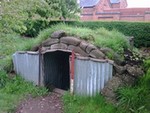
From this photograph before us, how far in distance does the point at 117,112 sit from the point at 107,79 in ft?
3.72

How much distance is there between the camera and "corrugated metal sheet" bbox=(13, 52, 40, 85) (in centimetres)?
869

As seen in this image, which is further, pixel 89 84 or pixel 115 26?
pixel 115 26

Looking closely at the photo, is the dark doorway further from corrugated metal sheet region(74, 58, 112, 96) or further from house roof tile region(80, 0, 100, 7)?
house roof tile region(80, 0, 100, 7)

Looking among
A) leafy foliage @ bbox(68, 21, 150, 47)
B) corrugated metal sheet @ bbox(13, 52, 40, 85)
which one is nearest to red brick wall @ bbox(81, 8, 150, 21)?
leafy foliage @ bbox(68, 21, 150, 47)

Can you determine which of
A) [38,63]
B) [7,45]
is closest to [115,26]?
[38,63]

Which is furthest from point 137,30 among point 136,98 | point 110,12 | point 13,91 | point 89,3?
point 89,3

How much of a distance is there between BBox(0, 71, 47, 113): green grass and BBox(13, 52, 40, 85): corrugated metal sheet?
236 mm

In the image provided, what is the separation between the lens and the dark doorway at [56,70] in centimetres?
886

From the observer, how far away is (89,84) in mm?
7242

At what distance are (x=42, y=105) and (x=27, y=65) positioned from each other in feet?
6.69

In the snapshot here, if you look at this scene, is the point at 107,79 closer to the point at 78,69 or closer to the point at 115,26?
the point at 78,69

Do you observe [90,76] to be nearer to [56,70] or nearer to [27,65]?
[56,70]

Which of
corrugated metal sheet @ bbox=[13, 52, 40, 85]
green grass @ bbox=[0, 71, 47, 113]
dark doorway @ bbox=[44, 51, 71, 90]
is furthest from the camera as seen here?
dark doorway @ bbox=[44, 51, 71, 90]

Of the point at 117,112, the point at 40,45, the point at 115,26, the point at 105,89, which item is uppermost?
the point at 115,26
